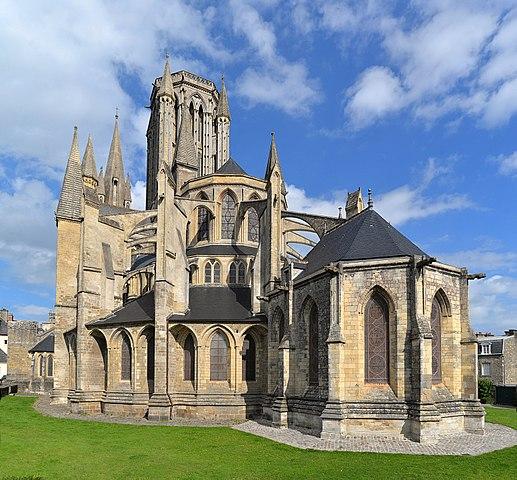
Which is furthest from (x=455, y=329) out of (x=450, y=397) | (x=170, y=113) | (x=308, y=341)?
(x=170, y=113)

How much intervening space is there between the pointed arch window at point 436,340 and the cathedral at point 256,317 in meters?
0.07

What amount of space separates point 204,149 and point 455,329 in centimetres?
3898

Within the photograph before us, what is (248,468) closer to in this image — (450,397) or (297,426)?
(297,426)

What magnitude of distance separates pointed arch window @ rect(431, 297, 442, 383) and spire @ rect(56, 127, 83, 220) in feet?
70.4

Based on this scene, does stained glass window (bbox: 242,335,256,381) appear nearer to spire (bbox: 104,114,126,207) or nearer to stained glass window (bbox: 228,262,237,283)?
stained glass window (bbox: 228,262,237,283)

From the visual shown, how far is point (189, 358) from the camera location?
25.9 meters

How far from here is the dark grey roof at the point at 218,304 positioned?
1003 inches

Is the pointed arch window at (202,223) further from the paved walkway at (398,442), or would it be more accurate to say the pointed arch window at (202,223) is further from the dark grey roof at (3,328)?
the dark grey roof at (3,328)

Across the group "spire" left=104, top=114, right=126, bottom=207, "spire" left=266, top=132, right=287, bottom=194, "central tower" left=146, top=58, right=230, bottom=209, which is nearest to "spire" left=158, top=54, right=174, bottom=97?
"central tower" left=146, top=58, right=230, bottom=209

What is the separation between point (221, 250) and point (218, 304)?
552 centimetres

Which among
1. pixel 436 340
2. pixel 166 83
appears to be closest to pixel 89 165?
pixel 166 83

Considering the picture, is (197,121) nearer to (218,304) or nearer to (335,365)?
(218,304)

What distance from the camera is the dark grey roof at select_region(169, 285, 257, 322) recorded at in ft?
83.6

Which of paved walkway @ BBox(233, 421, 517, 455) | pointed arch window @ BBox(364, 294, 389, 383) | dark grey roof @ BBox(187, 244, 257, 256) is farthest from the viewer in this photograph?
dark grey roof @ BBox(187, 244, 257, 256)
